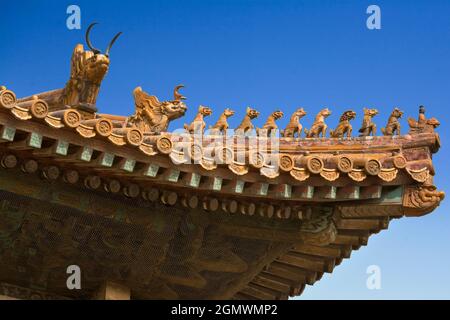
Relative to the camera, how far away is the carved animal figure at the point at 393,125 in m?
12.7

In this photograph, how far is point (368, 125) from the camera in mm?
12984

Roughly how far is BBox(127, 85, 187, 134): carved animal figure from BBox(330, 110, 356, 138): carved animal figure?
6.88ft

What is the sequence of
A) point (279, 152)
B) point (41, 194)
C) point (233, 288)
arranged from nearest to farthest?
point (41, 194)
point (279, 152)
point (233, 288)

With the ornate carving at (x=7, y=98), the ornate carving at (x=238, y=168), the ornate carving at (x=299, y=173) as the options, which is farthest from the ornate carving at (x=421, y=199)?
the ornate carving at (x=7, y=98)

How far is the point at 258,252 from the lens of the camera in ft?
43.8

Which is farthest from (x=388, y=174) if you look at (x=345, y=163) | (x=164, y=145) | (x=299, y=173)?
(x=164, y=145)

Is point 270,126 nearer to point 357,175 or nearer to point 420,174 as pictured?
point 357,175

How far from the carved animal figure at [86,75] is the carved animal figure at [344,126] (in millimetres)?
3176

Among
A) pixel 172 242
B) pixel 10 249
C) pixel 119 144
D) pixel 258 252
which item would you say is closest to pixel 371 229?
pixel 258 252

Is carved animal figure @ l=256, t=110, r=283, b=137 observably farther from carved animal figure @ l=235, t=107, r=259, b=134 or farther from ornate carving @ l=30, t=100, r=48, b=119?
ornate carving @ l=30, t=100, r=48, b=119

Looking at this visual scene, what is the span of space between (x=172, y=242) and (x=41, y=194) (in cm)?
200

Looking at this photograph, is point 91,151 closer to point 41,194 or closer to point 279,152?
point 41,194

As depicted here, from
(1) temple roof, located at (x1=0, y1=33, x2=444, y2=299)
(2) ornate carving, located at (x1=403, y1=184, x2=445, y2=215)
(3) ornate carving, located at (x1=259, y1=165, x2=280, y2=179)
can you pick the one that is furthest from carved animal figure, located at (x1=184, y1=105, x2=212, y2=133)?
(2) ornate carving, located at (x1=403, y1=184, x2=445, y2=215)

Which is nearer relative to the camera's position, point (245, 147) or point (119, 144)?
point (119, 144)
